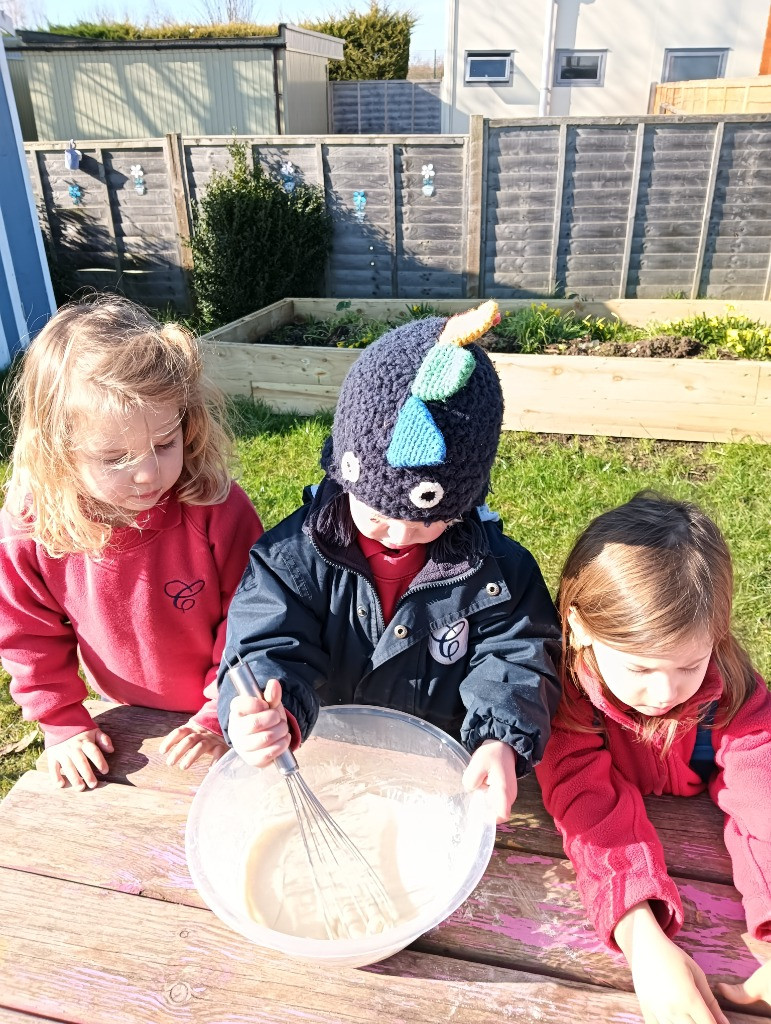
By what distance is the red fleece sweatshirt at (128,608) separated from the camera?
4.51 feet

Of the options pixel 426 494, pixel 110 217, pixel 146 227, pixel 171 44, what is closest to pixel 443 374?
pixel 426 494

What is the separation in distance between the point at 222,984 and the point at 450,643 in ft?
1.96

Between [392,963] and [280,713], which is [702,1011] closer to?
[392,963]

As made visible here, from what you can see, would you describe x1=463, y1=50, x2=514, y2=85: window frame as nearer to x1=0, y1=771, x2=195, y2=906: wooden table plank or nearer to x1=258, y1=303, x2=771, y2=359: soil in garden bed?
x1=258, y1=303, x2=771, y2=359: soil in garden bed

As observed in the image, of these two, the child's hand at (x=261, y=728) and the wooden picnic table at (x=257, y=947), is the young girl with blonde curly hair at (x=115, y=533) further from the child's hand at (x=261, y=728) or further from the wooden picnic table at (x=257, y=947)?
the child's hand at (x=261, y=728)

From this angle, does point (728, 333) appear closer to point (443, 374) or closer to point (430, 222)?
point (430, 222)

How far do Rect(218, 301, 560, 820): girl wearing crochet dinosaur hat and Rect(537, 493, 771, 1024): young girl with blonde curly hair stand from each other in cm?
8

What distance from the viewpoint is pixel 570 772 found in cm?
118

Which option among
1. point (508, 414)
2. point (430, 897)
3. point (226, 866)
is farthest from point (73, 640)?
point (508, 414)

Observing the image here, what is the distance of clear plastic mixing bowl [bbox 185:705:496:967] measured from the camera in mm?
888

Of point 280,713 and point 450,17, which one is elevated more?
point 450,17

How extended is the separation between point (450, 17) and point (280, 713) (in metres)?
13.2

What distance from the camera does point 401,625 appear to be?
4.14 ft

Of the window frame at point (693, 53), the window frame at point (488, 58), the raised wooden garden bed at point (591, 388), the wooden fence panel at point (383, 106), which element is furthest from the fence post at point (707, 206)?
the wooden fence panel at point (383, 106)
